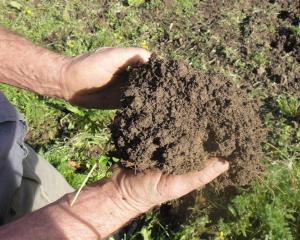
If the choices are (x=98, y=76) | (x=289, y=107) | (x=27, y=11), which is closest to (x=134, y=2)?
(x=27, y=11)

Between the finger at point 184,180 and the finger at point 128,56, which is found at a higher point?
the finger at point 128,56

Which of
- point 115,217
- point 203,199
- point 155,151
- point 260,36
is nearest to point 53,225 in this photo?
point 115,217

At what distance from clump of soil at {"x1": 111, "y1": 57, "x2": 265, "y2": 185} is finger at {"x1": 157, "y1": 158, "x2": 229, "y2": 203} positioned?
0.03 m

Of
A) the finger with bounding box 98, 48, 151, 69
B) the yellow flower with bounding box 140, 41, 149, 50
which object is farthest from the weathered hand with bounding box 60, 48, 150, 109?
the yellow flower with bounding box 140, 41, 149, 50

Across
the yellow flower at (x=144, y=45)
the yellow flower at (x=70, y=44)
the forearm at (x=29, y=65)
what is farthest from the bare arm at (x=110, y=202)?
the yellow flower at (x=70, y=44)

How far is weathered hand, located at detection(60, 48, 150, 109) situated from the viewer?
7.67 feet

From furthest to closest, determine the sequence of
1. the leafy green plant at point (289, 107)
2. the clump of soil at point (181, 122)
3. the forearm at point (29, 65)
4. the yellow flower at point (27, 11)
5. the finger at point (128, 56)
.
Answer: the yellow flower at point (27, 11)
the leafy green plant at point (289, 107)
the forearm at point (29, 65)
the finger at point (128, 56)
the clump of soil at point (181, 122)

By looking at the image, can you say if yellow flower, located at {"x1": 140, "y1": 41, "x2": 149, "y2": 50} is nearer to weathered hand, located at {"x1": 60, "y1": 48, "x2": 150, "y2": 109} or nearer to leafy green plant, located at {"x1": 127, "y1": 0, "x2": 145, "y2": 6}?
leafy green plant, located at {"x1": 127, "y1": 0, "x2": 145, "y2": 6}

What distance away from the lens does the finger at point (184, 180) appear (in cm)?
203

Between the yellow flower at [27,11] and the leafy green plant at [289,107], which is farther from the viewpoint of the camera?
the yellow flower at [27,11]

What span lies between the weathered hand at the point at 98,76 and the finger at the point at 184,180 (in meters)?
0.61

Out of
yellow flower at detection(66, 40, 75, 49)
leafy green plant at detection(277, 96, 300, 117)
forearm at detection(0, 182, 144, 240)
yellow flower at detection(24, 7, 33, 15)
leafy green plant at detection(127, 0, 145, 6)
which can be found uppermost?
leafy green plant at detection(127, 0, 145, 6)

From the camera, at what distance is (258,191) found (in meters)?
2.55

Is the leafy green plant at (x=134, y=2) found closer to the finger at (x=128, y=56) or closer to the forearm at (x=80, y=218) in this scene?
the finger at (x=128, y=56)
